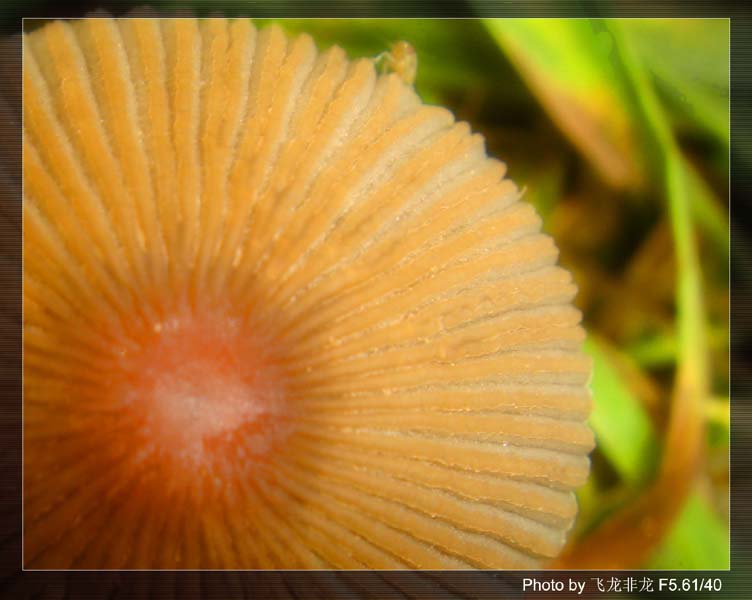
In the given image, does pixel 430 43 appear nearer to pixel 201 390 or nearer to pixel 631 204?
pixel 631 204

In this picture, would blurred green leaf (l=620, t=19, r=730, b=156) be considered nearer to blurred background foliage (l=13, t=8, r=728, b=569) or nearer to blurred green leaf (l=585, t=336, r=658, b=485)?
blurred background foliage (l=13, t=8, r=728, b=569)

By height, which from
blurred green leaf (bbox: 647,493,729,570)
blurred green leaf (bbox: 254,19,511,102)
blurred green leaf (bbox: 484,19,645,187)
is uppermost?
blurred green leaf (bbox: 254,19,511,102)

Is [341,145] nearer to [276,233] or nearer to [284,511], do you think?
[276,233]

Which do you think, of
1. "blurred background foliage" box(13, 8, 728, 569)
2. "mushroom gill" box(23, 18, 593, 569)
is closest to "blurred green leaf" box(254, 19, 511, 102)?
"blurred background foliage" box(13, 8, 728, 569)

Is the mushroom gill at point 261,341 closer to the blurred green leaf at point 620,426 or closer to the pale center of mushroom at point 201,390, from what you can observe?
the pale center of mushroom at point 201,390

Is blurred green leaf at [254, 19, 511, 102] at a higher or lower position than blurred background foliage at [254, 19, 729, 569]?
higher

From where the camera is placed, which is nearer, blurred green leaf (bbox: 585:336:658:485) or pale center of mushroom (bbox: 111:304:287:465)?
pale center of mushroom (bbox: 111:304:287:465)
